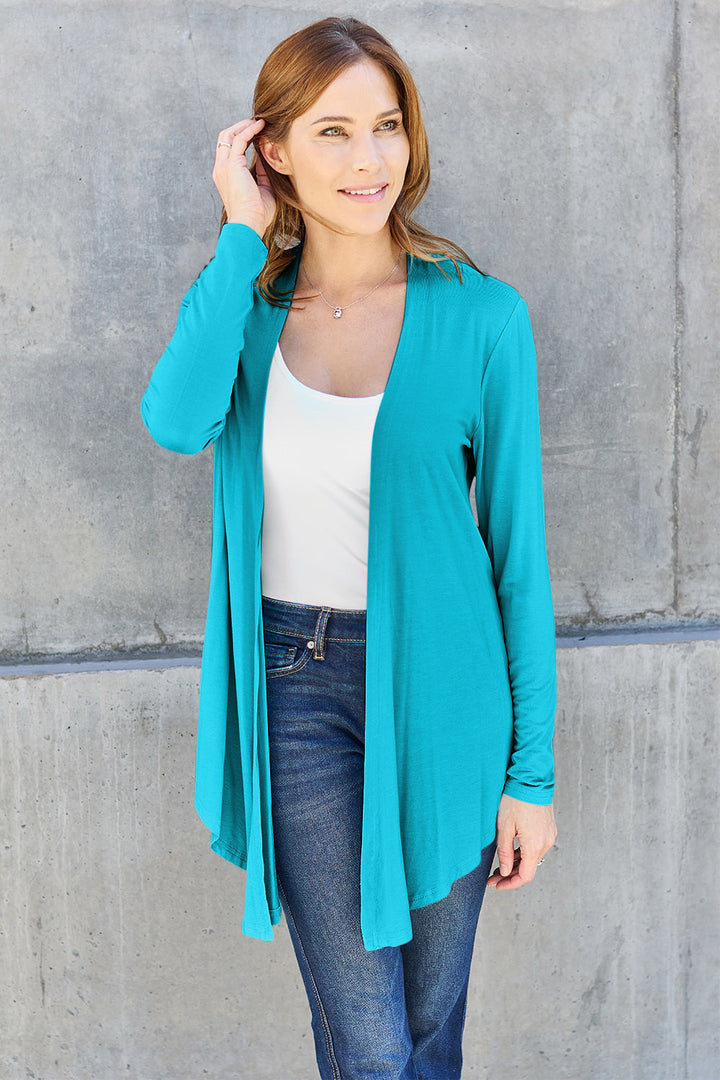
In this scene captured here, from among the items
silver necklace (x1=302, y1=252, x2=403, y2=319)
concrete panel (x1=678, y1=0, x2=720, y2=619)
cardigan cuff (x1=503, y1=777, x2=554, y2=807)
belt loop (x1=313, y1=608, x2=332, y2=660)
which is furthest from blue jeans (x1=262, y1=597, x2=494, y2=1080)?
concrete panel (x1=678, y1=0, x2=720, y2=619)

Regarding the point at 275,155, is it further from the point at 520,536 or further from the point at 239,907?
the point at 239,907

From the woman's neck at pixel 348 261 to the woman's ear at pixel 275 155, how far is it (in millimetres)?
124

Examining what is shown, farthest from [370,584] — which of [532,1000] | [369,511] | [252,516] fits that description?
[532,1000]

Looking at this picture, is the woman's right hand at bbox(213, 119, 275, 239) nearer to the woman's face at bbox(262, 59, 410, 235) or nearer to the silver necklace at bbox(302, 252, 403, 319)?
the woman's face at bbox(262, 59, 410, 235)

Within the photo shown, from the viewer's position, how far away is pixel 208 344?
1.56 m

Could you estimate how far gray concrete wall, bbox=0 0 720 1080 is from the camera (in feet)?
7.64

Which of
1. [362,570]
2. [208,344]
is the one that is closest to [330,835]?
[362,570]

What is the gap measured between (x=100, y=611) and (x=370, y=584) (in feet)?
3.72

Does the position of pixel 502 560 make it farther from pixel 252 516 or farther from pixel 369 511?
pixel 252 516

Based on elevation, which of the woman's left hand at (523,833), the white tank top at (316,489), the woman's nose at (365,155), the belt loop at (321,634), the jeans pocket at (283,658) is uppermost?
the woman's nose at (365,155)

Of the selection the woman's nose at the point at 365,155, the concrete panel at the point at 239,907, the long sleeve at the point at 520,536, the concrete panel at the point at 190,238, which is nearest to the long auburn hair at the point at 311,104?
the woman's nose at the point at 365,155

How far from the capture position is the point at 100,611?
2449 millimetres

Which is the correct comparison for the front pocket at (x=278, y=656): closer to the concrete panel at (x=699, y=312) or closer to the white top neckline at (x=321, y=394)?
Result: the white top neckline at (x=321, y=394)

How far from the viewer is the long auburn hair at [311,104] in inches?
62.7
